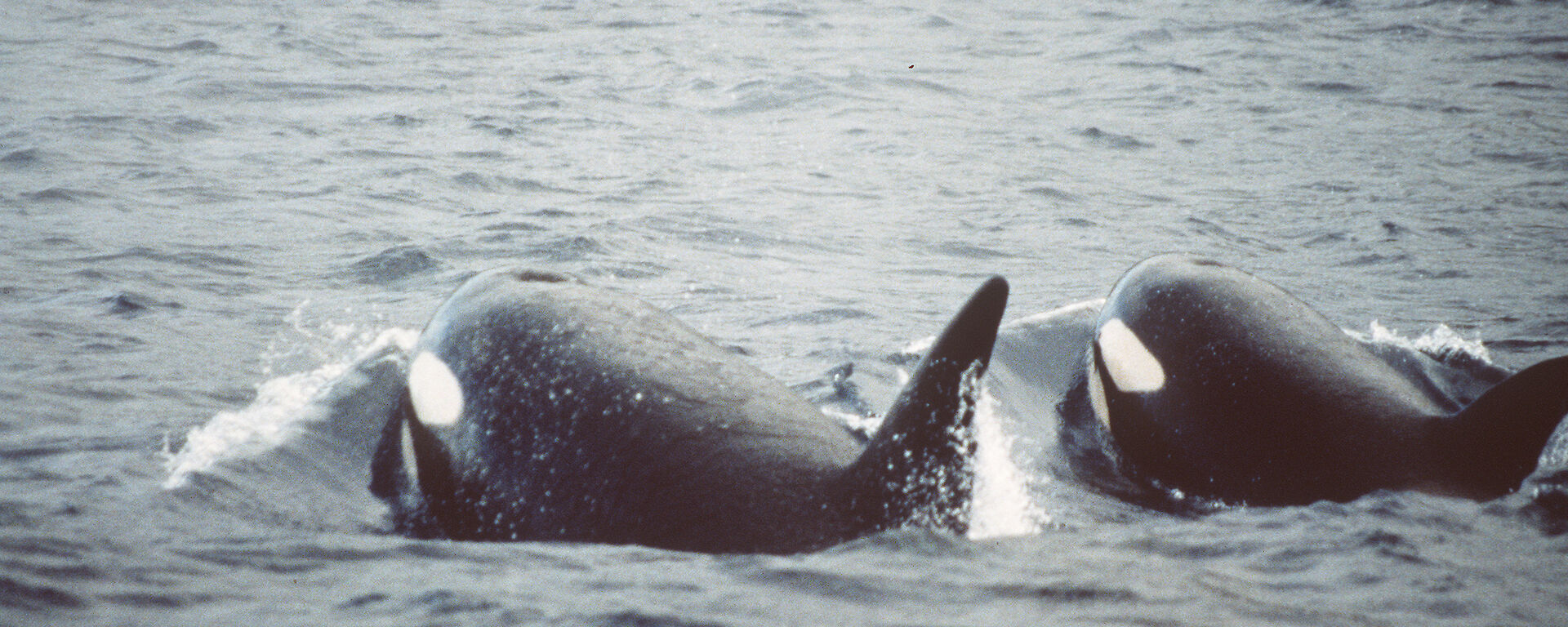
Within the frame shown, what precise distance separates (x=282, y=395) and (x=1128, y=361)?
3998mm

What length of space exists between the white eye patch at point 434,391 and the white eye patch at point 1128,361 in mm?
2925

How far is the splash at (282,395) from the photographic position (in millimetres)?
5738

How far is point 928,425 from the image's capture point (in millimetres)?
4512

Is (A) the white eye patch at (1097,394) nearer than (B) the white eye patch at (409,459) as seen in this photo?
No

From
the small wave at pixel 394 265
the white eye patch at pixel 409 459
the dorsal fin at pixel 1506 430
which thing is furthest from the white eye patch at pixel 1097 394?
the small wave at pixel 394 265

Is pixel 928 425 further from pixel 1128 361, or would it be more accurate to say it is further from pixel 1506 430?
pixel 1506 430

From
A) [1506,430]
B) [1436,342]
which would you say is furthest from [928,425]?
[1436,342]

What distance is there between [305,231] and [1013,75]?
13.1 m

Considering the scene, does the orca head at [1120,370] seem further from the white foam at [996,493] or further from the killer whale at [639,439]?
the killer whale at [639,439]

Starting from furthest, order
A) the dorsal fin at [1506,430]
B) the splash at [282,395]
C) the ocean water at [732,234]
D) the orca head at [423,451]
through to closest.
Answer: the splash at [282,395] → the orca head at [423,451] → the dorsal fin at [1506,430] → the ocean water at [732,234]

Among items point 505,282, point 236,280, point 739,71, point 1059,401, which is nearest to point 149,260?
point 236,280

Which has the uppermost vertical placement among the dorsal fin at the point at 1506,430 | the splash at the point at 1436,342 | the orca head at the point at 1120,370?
the dorsal fin at the point at 1506,430

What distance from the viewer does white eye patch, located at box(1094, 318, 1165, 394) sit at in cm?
616

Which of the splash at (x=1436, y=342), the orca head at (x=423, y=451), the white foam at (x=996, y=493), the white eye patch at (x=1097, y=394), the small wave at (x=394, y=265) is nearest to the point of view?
the white foam at (x=996, y=493)
